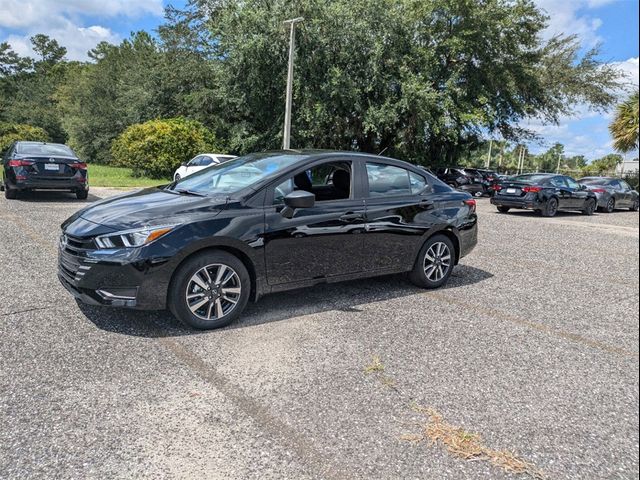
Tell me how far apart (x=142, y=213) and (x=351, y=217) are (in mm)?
1990

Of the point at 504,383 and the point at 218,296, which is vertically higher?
the point at 218,296

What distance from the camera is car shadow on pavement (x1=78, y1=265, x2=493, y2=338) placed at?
4.14m

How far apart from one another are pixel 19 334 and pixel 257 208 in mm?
2191

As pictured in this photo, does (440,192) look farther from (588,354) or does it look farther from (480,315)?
(588,354)

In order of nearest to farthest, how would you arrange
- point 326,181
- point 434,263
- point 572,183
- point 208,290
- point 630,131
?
point 630,131 < point 208,290 < point 326,181 < point 434,263 < point 572,183

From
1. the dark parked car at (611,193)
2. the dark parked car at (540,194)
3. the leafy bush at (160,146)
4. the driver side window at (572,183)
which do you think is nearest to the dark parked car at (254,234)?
the dark parked car at (540,194)

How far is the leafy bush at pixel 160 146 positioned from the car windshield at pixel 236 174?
64.0 ft

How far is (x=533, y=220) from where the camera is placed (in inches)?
Answer: 550

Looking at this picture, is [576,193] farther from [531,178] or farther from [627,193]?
[627,193]

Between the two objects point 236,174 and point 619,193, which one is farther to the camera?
point 619,193

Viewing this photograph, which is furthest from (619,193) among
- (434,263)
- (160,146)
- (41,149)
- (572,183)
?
(160,146)

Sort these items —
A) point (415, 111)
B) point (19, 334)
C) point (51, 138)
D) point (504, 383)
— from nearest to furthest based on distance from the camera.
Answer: point (504, 383)
point (19, 334)
point (415, 111)
point (51, 138)

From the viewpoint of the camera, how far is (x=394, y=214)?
523 cm

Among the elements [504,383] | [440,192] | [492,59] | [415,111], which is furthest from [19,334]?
[492,59]
